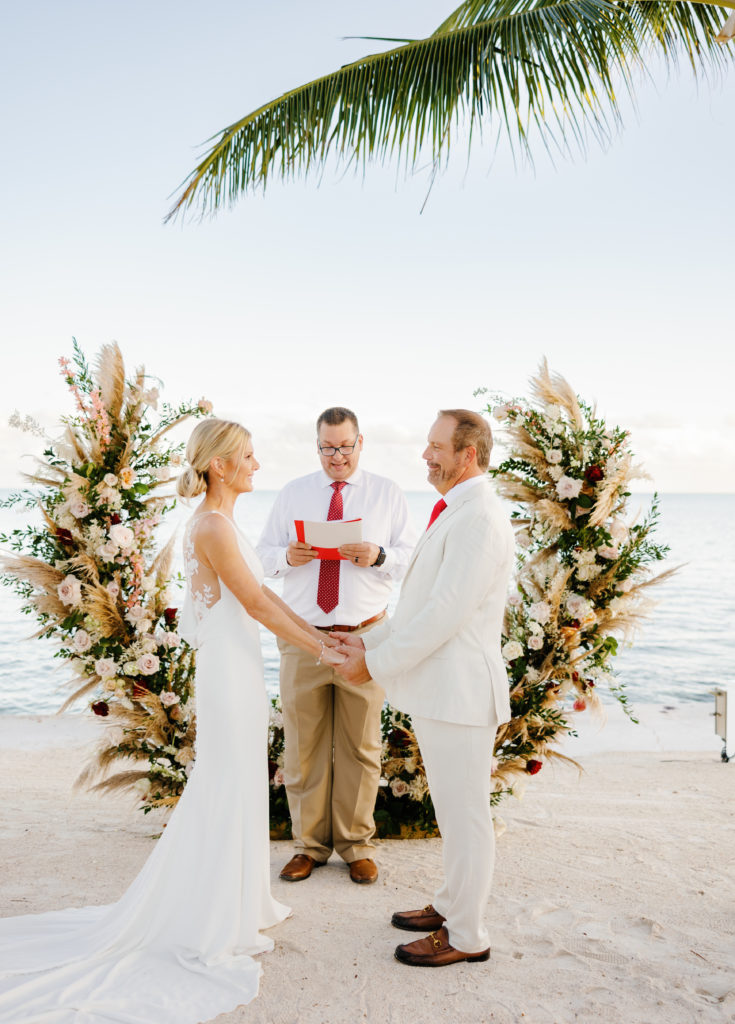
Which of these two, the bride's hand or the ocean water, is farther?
the ocean water

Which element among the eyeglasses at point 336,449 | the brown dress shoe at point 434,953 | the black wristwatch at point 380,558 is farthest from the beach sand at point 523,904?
the eyeglasses at point 336,449

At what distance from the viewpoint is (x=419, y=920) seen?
362 centimetres

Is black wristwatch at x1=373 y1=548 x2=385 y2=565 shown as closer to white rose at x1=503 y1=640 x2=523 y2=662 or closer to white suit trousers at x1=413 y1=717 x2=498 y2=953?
white rose at x1=503 y1=640 x2=523 y2=662

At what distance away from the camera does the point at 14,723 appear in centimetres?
940

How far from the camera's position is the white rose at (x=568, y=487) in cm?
481

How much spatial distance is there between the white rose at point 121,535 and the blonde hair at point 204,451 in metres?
1.17

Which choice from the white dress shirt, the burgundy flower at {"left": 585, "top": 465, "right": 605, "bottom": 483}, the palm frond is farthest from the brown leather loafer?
the palm frond

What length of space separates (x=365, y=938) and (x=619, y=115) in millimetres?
4817

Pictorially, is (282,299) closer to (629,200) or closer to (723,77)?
(629,200)

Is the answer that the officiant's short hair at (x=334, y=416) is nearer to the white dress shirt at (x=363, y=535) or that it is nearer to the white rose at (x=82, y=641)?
the white dress shirt at (x=363, y=535)

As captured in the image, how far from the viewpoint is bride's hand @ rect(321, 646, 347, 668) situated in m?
3.76

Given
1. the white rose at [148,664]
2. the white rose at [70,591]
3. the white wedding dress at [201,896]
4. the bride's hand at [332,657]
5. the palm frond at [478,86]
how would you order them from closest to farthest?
the white wedding dress at [201,896] < the bride's hand at [332,657] < the white rose at [70,591] < the white rose at [148,664] < the palm frond at [478,86]

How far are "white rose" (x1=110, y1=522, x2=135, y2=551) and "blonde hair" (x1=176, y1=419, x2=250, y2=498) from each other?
1168mm

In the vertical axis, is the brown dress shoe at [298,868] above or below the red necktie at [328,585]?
below
